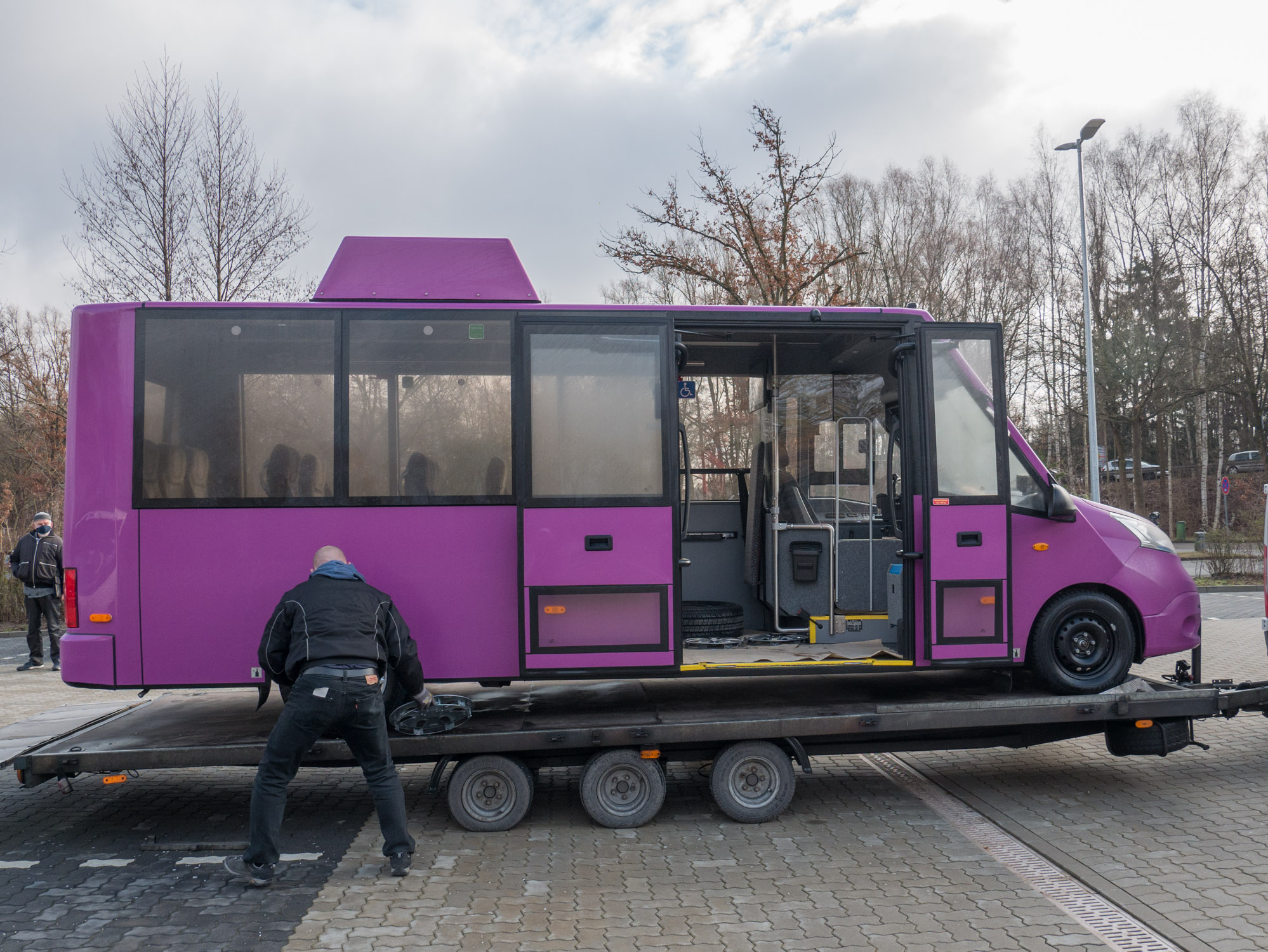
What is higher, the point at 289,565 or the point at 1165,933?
the point at 289,565

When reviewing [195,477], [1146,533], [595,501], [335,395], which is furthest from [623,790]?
[1146,533]

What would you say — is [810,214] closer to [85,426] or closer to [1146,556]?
[1146,556]

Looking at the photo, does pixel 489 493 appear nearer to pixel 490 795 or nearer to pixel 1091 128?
pixel 490 795

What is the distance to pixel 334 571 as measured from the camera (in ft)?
16.2

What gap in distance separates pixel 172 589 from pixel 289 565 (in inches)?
26.1

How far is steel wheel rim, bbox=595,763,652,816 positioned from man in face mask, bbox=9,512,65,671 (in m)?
9.56

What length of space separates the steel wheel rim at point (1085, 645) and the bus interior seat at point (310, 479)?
474 centimetres

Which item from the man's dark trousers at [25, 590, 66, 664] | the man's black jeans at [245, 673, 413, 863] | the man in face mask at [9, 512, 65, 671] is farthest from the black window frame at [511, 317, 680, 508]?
the man's dark trousers at [25, 590, 66, 664]

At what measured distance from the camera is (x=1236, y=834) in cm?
527

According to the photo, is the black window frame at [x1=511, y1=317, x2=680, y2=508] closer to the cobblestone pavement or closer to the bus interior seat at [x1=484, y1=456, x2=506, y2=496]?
the bus interior seat at [x1=484, y1=456, x2=506, y2=496]

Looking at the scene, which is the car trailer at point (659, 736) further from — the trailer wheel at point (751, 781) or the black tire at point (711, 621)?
the black tire at point (711, 621)

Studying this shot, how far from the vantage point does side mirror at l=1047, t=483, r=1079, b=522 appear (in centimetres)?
592

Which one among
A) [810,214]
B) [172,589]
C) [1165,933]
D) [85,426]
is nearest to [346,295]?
[85,426]

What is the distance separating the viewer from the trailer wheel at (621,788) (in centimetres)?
548
